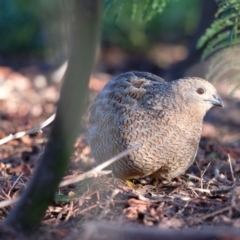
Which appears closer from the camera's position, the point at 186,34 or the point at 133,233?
the point at 133,233

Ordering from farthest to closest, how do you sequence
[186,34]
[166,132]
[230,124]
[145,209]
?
[186,34] < [230,124] < [166,132] < [145,209]

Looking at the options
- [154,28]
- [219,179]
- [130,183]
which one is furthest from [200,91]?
[154,28]

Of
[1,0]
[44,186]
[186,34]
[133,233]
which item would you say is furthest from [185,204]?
[186,34]

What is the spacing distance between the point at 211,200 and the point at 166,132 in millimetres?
890

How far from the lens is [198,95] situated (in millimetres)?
5426

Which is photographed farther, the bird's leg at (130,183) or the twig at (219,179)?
the bird's leg at (130,183)

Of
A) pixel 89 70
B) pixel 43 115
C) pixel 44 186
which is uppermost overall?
pixel 89 70

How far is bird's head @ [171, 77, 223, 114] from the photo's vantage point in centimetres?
540

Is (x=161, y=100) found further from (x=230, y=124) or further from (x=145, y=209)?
(x=230, y=124)

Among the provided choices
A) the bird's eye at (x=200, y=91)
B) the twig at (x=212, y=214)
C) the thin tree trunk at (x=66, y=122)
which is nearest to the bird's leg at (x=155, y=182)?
the bird's eye at (x=200, y=91)

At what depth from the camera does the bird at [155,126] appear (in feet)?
17.0

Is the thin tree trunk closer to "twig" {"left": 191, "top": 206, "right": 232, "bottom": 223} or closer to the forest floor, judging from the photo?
the forest floor

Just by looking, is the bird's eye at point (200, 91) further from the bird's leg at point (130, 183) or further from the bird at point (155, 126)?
the bird's leg at point (130, 183)

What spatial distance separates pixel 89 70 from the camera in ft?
10.6
